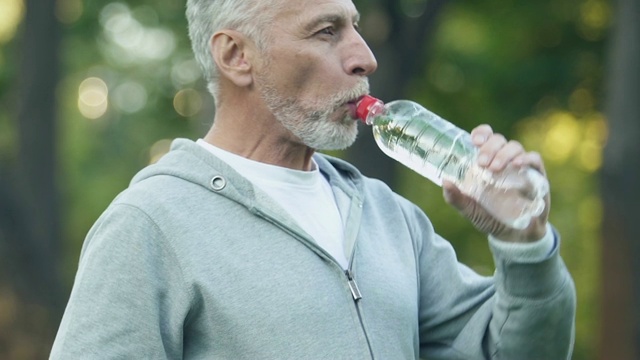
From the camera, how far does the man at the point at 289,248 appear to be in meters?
3.06

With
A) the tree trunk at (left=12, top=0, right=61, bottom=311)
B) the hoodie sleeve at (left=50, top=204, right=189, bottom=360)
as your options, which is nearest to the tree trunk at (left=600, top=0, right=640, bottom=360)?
the tree trunk at (left=12, top=0, right=61, bottom=311)

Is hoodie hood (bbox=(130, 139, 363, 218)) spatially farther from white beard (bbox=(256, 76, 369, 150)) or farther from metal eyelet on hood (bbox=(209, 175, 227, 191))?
white beard (bbox=(256, 76, 369, 150))

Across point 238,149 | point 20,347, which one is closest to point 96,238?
point 238,149

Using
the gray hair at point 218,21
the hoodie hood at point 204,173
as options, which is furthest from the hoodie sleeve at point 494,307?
the gray hair at point 218,21

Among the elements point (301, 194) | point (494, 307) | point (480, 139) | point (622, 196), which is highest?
point (480, 139)

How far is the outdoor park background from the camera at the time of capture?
34.3 feet

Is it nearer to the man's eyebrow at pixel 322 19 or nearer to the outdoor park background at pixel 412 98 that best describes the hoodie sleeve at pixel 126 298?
the man's eyebrow at pixel 322 19

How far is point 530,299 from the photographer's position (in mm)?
3195

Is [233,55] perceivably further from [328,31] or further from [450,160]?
[450,160]

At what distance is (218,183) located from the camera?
3.31 metres

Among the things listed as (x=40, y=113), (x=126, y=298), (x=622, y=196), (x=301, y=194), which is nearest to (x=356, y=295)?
(x=301, y=194)

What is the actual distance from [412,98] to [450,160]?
10699 mm

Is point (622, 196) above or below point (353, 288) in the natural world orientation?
below

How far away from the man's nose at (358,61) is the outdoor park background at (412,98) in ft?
20.9
